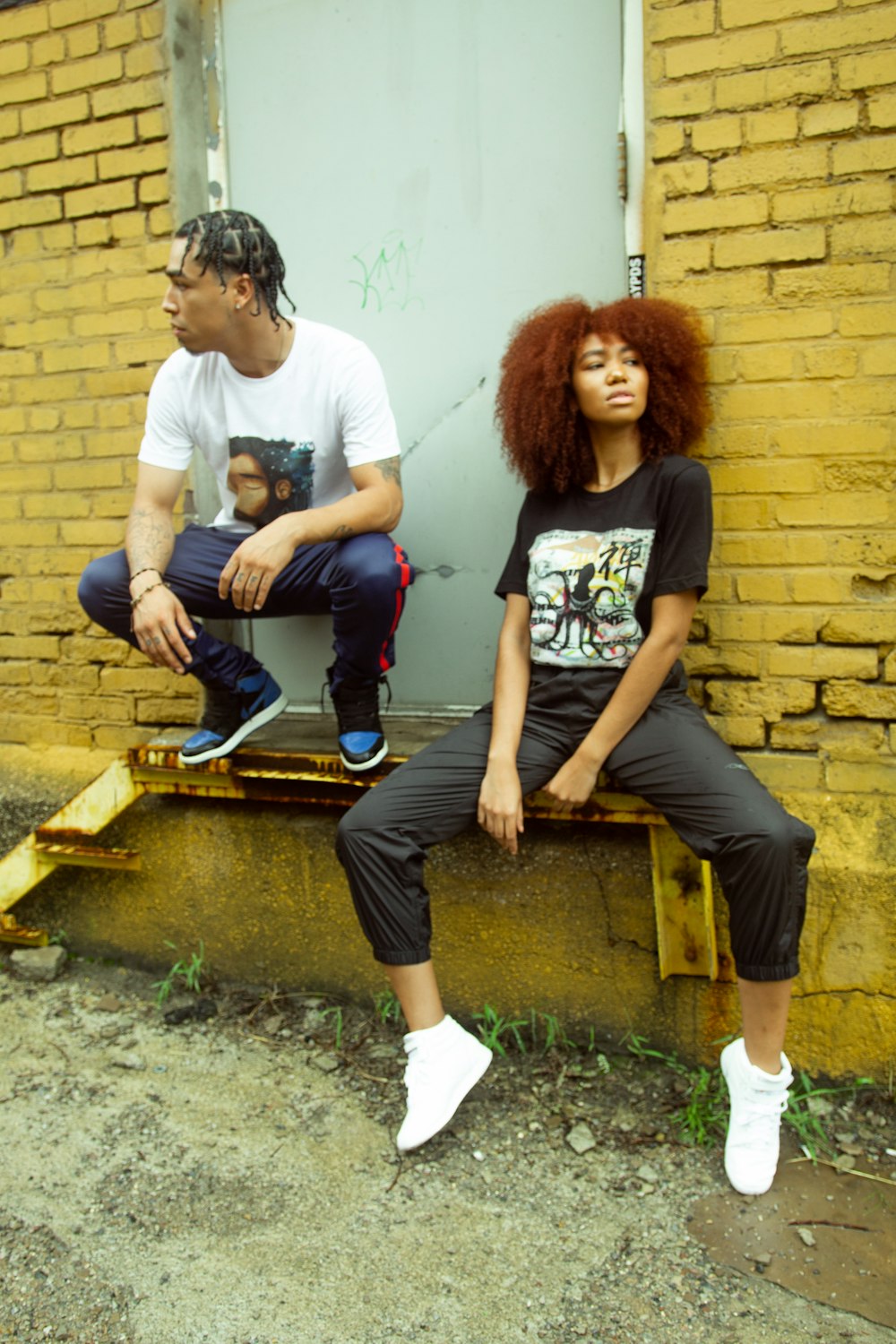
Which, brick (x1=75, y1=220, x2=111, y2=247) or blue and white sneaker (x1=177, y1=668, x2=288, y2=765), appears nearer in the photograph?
blue and white sneaker (x1=177, y1=668, x2=288, y2=765)

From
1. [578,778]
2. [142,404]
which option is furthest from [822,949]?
[142,404]

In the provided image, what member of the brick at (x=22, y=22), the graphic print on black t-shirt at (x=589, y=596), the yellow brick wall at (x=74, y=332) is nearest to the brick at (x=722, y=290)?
the graphic print on black t-shirt at (x=589, y=596)

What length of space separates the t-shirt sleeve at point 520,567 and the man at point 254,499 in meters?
0.27

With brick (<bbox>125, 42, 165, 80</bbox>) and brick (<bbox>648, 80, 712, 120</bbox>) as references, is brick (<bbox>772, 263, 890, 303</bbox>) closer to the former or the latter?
brick (<bbox>648, 80, 712, 120</bbox>)

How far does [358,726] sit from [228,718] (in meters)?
0.44

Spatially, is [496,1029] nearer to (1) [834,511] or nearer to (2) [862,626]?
(2) [862,626]

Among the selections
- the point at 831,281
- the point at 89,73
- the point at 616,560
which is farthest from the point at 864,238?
the point at 89,73

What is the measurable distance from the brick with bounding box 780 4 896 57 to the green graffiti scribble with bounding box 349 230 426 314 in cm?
116

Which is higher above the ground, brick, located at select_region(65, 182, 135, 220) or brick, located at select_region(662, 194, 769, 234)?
Result: brick, located at select_region(65, 182, 135, 220)

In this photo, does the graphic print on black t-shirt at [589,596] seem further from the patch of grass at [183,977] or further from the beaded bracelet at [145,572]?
the patch of grass at [183,977]

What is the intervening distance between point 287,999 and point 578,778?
127cm

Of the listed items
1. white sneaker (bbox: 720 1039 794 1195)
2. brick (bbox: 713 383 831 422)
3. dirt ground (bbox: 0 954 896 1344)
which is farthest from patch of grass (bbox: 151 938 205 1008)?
brick (bbox: 713 383 831 422)

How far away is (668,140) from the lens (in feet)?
8.39

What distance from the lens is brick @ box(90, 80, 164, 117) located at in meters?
3.15
